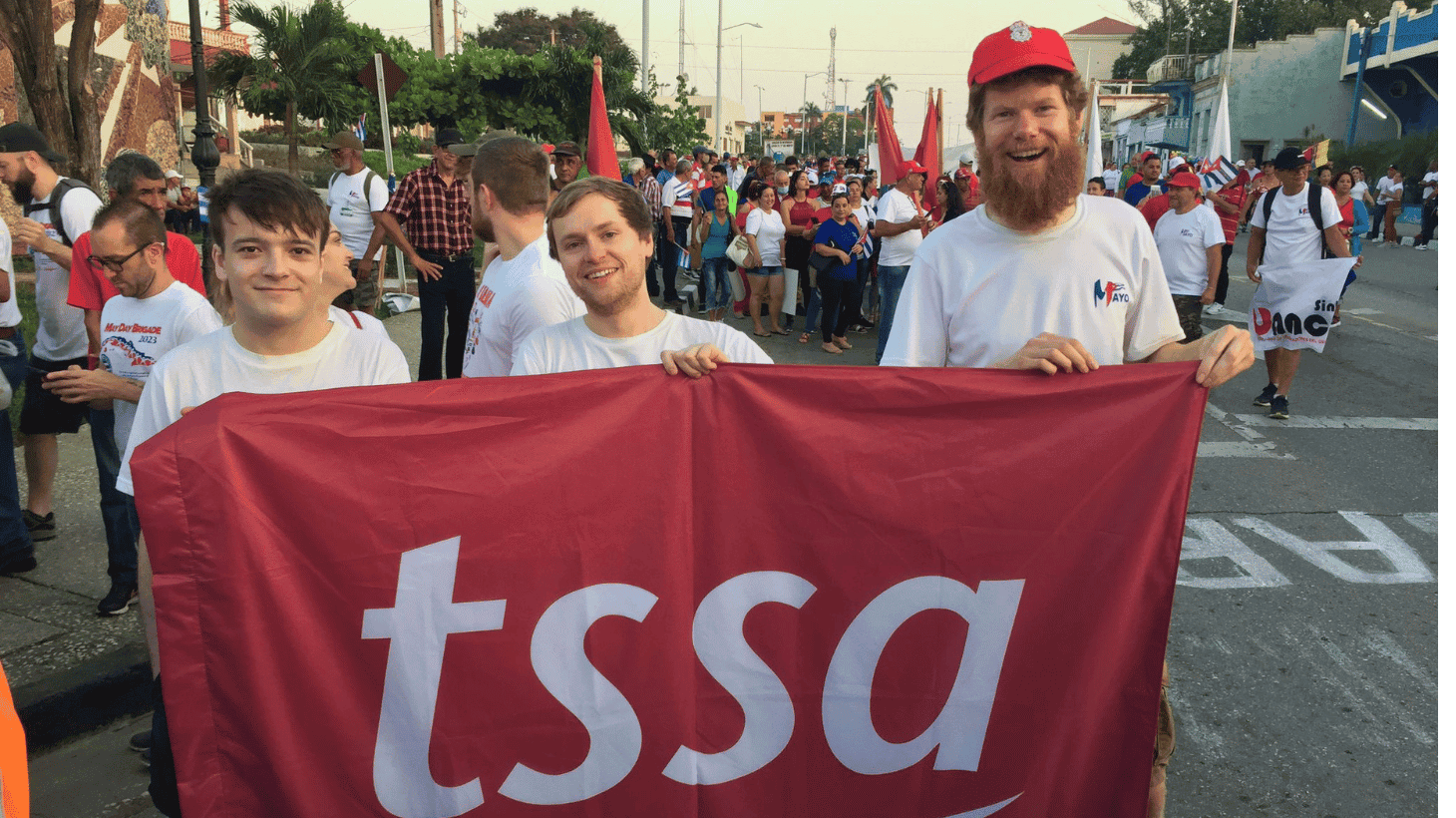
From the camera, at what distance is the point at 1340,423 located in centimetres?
816

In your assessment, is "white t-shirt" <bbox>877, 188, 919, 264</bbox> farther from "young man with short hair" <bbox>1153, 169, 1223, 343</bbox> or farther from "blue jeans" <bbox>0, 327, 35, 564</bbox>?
"blue jeans" <bbox>0, 327, 35, 564</bbox>

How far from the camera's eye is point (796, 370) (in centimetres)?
249

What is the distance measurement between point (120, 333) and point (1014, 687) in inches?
128

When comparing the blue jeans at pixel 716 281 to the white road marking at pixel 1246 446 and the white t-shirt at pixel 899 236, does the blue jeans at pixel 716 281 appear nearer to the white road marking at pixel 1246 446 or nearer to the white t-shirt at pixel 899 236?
the white t-shirt at pixel 899 236

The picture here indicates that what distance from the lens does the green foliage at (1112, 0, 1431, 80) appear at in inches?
2766

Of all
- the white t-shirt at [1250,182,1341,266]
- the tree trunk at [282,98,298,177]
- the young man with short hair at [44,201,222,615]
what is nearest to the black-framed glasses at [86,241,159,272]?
the young man with short hair at [44,201,222,615]

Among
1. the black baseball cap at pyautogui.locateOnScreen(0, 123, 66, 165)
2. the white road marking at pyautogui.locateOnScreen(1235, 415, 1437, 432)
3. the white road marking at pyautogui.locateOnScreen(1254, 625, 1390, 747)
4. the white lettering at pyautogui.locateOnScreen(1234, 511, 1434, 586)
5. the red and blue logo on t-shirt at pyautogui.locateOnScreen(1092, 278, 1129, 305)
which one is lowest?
the white road marking at pyautogui.locateOnScreen(1254, 625, 1390, 747)

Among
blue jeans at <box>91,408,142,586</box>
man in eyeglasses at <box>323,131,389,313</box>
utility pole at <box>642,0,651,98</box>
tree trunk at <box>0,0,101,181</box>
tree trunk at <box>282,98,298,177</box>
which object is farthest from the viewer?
utility pole at <box>642,0,651,98</box>

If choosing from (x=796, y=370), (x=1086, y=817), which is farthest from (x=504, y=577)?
(x=1086, y=817)

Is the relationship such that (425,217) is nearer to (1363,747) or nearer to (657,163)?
(1363,747)

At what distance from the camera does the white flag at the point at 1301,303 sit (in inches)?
326

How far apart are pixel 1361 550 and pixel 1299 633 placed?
1.25 m

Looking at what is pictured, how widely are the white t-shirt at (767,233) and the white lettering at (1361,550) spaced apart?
7226mm

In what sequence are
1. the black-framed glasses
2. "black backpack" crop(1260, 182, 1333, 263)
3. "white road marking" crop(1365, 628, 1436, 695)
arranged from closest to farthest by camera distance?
the black-framed glasses → "white road marking" crop(1365, 628, 1436, 695) → "black backpack" crop(1260, 182, 1333, 263)
